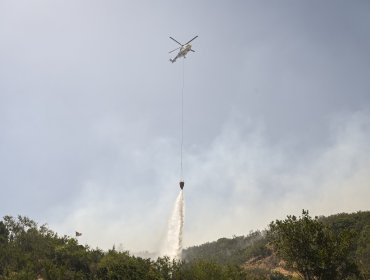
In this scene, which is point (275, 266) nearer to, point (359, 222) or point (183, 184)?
point (359, 222)

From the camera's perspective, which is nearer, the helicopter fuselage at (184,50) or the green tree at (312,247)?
the green tree at (312,247)

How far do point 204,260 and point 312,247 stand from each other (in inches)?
1611

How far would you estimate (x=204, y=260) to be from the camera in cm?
8119

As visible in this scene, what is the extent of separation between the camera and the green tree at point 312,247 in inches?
1698

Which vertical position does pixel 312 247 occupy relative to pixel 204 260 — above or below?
below

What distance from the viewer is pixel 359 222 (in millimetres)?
129125

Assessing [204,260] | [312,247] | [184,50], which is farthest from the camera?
[204,260]

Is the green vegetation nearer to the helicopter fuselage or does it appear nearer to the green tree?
the green tree

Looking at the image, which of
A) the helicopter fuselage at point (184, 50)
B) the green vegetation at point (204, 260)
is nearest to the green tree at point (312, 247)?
the green vegetation at point (204, 260)

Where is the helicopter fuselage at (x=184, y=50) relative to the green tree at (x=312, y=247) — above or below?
above

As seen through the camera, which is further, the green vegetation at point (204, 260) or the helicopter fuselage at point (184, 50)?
the helicopter fuselage at point (184, 50)

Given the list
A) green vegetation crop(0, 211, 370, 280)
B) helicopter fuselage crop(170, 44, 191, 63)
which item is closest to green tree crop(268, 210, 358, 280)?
green vegetation crop(0, 211, 370, 280)

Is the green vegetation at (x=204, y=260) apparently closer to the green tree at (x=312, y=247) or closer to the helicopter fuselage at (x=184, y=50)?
the green tree at (x=312, y=247)

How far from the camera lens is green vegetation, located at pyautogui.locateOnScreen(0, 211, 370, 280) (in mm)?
44062
